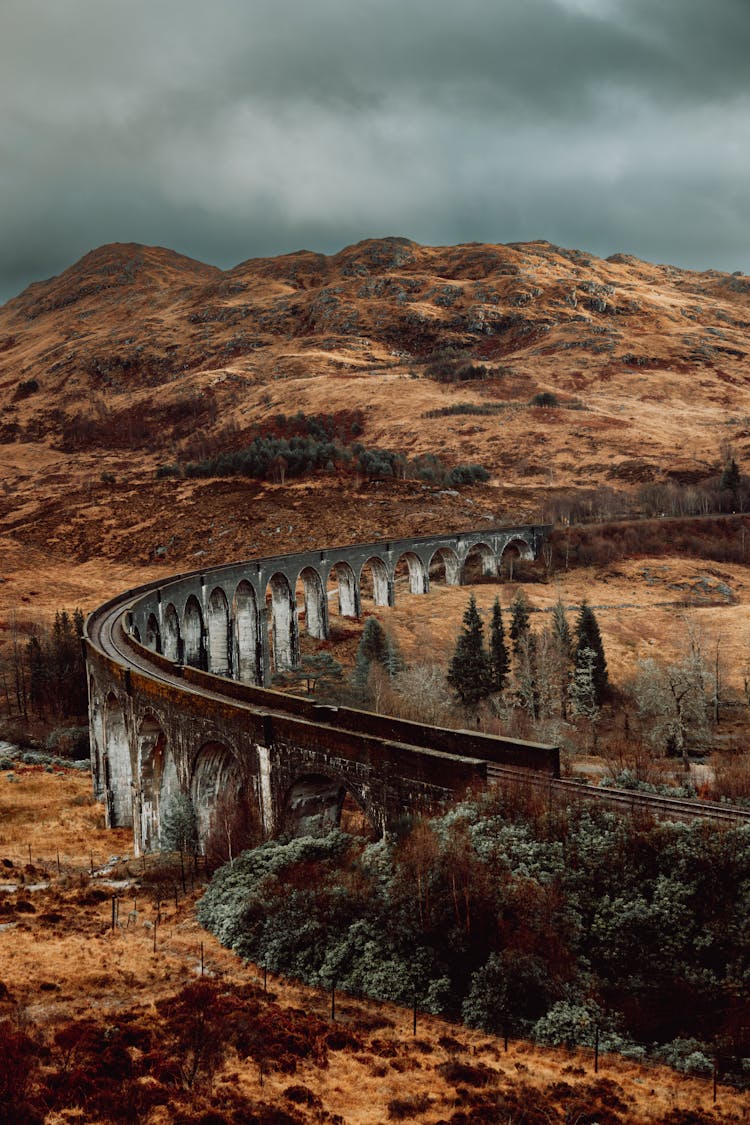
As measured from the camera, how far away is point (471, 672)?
167ft

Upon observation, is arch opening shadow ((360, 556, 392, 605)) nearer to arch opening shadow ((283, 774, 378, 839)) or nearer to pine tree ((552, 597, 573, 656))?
pine tree ((552, 597, 573, 656))

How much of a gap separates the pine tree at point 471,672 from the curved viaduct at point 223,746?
16175 millimetres

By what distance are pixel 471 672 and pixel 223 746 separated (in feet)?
89.9

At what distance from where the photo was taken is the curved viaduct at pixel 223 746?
20406 mm

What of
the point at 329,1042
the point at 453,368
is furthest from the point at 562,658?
the point at 453,368

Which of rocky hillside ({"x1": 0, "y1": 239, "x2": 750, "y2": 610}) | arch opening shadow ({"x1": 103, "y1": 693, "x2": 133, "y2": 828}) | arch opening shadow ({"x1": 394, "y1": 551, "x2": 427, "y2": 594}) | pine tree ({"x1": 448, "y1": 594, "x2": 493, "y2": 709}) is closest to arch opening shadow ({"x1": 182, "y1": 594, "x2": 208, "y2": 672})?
arch opening shadow ({"x1": 103, "y1": 693, "x2": 133, "y2": 828})

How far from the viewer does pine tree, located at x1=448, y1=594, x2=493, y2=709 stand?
50.2 meters

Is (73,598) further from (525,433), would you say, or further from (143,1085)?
(525,433)

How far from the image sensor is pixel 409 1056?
1372 cm

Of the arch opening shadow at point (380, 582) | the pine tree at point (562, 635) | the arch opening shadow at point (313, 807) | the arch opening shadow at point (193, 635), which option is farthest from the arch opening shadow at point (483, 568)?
the arch opening shadow at point (313, 807)

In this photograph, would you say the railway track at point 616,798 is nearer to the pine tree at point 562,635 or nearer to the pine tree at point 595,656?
the pine tree at point 595,656

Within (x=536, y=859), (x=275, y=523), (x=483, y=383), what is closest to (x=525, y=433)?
(x=483, y=383)

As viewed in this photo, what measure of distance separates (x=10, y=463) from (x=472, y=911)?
546 ft

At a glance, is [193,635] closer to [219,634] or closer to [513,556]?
[219,634]
